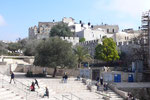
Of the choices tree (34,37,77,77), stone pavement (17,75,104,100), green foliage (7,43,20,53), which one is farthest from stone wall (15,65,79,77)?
green foliage (7,43,20,53)

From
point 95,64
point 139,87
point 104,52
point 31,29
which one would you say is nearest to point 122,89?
point 139,87

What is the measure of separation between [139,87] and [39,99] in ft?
39.8

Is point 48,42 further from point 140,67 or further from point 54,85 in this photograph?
point 140,67

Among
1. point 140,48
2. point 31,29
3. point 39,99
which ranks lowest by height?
point 39,99

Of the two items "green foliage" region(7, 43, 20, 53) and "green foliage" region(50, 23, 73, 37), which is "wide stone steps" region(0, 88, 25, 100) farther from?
"green foliage" region(7, 43, 20, 53)

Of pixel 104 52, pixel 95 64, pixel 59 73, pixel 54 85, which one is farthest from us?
pixel 95 64

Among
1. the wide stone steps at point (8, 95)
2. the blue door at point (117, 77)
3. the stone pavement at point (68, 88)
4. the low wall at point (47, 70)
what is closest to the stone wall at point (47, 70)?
the low wall at point (47, 70)

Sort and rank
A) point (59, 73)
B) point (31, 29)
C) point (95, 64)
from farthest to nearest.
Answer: point (31, 29) < point (95, 64) < point (59, 73)

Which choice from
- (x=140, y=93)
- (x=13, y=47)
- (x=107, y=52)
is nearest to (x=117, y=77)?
(x=140, y=93)

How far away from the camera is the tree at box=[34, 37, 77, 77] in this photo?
113ft

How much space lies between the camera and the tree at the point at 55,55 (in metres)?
34.4

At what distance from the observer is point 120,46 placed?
47.3 m

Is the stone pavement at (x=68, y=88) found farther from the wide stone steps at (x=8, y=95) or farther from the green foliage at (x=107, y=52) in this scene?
the green foliage at (x=107, y=52)

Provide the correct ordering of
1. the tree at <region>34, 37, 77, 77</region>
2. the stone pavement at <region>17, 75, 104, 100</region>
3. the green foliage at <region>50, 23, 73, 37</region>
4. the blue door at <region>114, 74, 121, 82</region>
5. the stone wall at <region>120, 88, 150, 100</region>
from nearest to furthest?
1. the stone pavement at <region>17, 75, 104, 100</region>
2. the stone wall at <region>120, 88, 150, 100</region>
3. the blue door at <region>114, 74, 121, 82</region>
4. the tree at <region>34, 37, 77, 77</region>
5. the green foliage at <region>50, 23, 73, 37</region>
